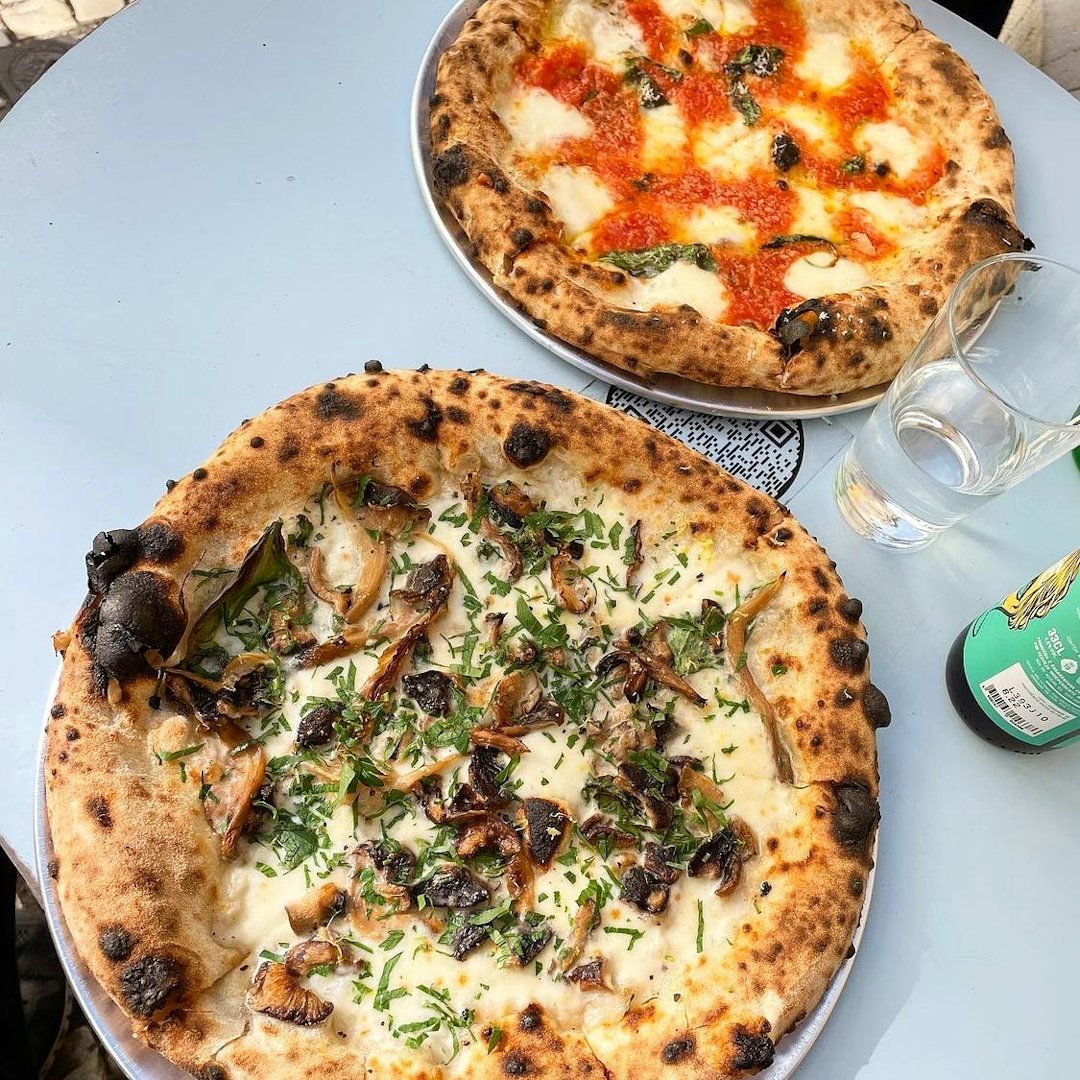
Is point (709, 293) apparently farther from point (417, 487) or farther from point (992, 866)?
point (992, 866)

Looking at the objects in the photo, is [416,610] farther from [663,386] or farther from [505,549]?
[663,386]

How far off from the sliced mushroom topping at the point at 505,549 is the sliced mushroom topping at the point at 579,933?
2.19 feet

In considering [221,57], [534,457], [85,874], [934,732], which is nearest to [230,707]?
[85,874]

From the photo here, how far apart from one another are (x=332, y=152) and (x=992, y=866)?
8.12ft

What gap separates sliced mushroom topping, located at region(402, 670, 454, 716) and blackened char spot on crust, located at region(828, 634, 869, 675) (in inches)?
30.4

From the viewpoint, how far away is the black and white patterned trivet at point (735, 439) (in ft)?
8.47

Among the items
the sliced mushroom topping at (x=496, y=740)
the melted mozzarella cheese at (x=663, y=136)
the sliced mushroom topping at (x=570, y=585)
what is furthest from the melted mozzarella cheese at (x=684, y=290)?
the sliced mushroom topping at (x=496, y=740)

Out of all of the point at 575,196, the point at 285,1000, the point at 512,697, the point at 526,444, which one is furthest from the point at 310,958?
the point at 575,196

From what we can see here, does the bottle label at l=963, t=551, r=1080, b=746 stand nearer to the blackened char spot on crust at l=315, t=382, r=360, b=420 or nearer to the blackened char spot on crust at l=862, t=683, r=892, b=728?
the blackened char spot on crust at l=862, t=683, r=892, b=728

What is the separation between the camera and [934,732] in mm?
2340

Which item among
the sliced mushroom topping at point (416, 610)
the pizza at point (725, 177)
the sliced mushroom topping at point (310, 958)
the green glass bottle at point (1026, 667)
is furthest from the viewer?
the pizza at point (725, 177)

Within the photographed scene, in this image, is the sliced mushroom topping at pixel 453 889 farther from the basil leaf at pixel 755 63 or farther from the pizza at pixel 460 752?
the basil leaf at pixel 755 63

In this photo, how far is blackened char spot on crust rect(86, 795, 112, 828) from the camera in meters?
1.80

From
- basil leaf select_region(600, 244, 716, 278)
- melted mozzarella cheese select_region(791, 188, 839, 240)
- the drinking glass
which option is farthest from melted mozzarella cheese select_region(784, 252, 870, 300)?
the drinking glass
